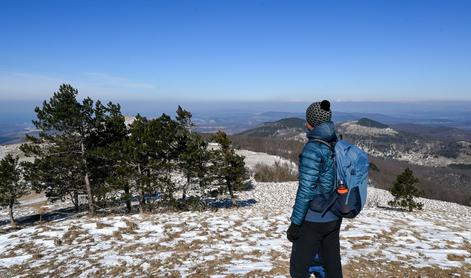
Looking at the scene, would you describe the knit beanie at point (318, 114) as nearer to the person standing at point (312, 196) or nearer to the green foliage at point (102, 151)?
the person standing at point (312, 196)

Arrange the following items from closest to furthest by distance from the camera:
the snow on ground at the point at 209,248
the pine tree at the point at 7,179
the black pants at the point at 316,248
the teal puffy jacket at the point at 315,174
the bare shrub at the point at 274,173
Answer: the teal puffy jacket at the point at 315,174, the black pants at the point at 316,248, the snow on ground at the point at 209,248, the pine tree at the point at 7,179, the bare shrub at the point at 274,173

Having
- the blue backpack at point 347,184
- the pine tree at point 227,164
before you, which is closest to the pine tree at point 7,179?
the pine tree at point 227,164

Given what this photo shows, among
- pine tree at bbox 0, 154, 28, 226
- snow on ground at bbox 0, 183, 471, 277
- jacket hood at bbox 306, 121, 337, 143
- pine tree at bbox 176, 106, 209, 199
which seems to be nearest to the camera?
jacket hood at bbox 306, 121, 337, 143

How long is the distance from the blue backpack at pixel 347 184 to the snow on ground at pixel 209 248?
12.0ft

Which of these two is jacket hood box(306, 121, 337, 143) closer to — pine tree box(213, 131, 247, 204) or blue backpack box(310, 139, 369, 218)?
blue backpack box(310, 139, 369, 218)

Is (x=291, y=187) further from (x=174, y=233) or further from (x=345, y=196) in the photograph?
(x=345, y=196)

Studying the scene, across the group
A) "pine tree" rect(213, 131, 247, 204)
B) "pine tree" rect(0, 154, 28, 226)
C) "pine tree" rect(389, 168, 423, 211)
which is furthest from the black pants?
"pine tree" rect(389, 168, 423, 211)

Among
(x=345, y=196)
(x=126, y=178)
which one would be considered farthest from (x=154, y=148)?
(x=345, y=196)

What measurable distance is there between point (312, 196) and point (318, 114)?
4.07 ft

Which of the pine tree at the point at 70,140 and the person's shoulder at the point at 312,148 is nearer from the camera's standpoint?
the person's shoulder at the point at 312,148

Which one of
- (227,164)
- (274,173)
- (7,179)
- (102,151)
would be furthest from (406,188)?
(274,173)

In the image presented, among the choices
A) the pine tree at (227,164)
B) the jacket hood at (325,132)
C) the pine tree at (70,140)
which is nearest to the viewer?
the jacket hood at (325,132)

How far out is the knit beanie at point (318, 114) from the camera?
184 inches

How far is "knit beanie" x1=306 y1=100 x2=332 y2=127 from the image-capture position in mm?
4668
